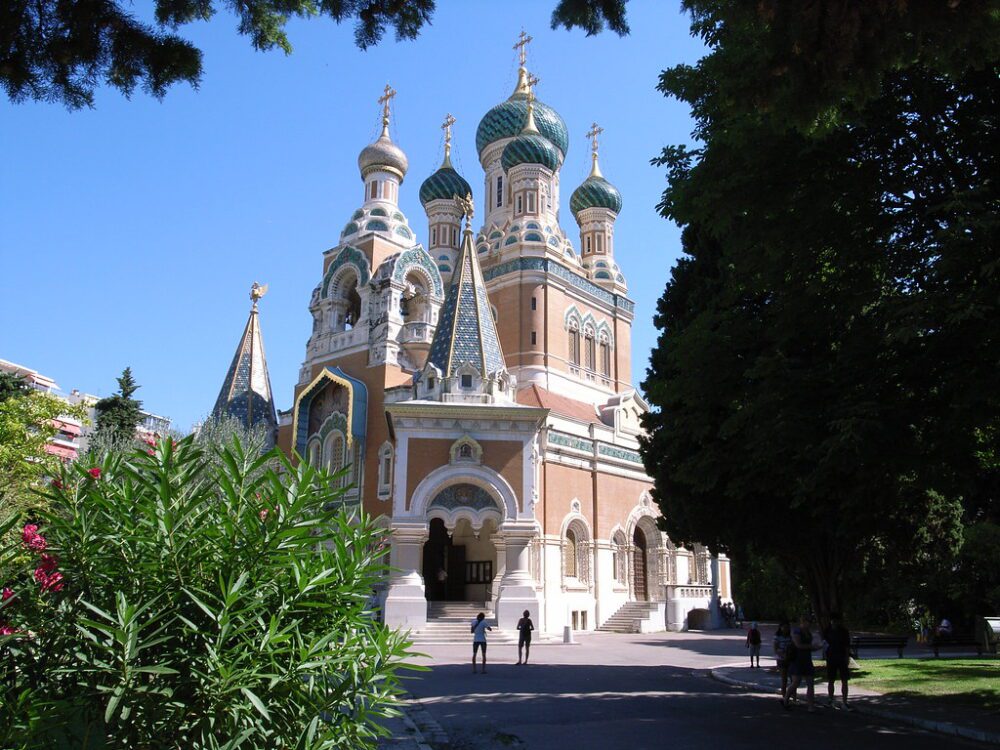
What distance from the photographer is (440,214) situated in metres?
36.7

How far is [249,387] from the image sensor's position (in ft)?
110

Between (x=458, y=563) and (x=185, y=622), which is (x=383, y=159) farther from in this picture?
(x=185, y=622)

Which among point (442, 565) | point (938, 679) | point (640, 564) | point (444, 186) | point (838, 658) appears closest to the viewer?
point (838, 658)

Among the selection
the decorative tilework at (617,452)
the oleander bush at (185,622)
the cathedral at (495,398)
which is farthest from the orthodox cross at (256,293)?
the oleander bush at (185,622)

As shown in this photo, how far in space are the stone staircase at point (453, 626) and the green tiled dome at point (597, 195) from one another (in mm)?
20369

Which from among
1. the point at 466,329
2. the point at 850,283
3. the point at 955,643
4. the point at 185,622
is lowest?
the point at 955,643

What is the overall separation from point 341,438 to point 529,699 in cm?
1822

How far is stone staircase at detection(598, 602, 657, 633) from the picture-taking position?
27562 mm

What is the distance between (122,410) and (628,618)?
62.8ft

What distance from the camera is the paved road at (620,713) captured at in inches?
336

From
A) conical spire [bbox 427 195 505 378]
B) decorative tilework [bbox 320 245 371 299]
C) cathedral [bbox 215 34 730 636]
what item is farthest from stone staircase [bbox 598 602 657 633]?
decorative tilework [bbox 320 245 371 299]

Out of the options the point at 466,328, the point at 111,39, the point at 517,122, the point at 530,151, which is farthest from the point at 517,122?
the point at 111,39

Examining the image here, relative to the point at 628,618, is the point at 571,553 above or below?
above

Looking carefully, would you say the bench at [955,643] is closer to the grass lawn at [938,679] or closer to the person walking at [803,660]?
the grass lawn at [938,679]
